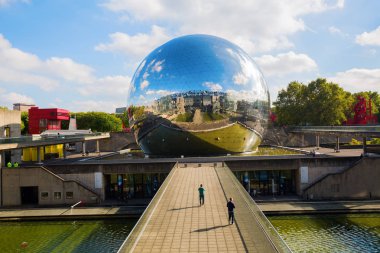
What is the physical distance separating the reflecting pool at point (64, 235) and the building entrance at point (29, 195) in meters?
5.64

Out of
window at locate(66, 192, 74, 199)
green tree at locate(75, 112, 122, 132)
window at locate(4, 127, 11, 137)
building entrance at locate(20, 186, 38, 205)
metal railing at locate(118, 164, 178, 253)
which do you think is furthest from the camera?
green tree at locate(75, 112, 122, 132)

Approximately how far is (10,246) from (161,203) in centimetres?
997

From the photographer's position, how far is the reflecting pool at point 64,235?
1977 centimetres

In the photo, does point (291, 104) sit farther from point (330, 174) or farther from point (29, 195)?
point (29, 195)

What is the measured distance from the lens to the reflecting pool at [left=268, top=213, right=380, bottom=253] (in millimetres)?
18578

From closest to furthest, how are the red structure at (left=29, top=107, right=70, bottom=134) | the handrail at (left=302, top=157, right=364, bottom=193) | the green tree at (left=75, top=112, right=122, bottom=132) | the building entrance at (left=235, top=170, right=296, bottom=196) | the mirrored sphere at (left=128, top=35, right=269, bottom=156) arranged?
1. the handrail at (left=302, top=157, right=364, bottom=193)
2. the building entrance at (left=235, top=170, right=296, bottom=196)
3. the mirrored sphere at (left=128, top=35, right=269, bottom=156)
4. the red structure at (left=29, top=107, right=70, bottom=134)
5. the green tree at (left=75, top=112, right=122, bottom=132)

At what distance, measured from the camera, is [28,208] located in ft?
95.7

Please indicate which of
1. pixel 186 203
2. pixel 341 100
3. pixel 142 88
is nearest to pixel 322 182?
pixel 186 203

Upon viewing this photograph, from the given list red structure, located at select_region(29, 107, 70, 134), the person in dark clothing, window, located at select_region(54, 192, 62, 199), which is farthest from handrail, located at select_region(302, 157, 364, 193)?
red structure, located at select_region(29, 107, 70, 134)

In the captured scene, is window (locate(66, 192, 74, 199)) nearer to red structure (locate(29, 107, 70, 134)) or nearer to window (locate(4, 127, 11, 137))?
window (locate(4, 127, 11, 137))

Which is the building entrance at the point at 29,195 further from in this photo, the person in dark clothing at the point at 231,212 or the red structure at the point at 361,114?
the red structure at the point at 361,114

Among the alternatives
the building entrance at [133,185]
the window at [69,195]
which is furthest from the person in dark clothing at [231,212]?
the window at [69,195]

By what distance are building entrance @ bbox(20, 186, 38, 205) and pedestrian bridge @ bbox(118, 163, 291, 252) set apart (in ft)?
55.3

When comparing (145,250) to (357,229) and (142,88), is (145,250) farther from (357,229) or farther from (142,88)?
(142,88)
